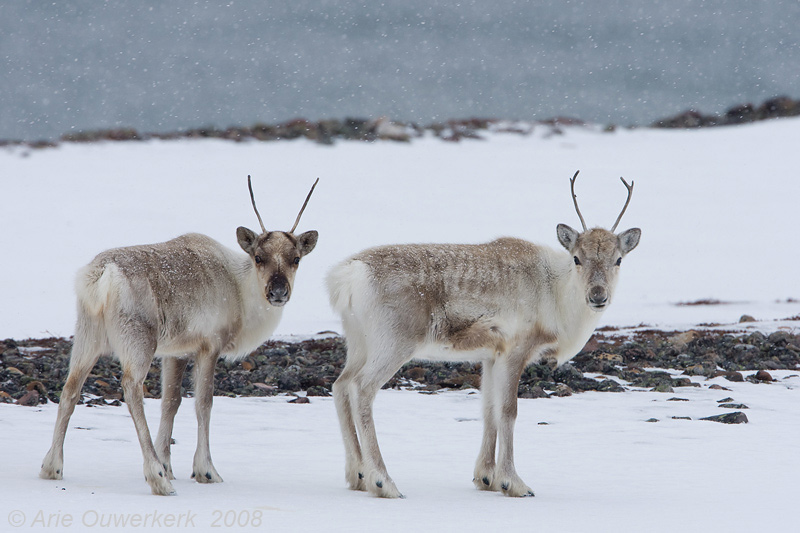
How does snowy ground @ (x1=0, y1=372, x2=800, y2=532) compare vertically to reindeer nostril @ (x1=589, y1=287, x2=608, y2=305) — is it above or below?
below

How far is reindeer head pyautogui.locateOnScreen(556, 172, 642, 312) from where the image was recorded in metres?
7.07

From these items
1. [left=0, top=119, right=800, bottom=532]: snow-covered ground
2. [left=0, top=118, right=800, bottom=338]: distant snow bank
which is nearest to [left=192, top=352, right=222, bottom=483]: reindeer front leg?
[left=0, top=119, right=800, bottom=532]: snow-covered ground

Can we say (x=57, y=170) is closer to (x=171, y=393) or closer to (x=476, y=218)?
(x=476, y=218)

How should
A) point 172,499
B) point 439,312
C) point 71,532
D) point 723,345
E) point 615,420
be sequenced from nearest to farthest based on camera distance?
point 71,532, point 172,499, point 439,312, point 615,420, point 723,345

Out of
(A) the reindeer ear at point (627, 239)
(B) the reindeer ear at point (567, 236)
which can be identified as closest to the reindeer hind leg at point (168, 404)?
(B) the reindeer ear at point (567, 236)

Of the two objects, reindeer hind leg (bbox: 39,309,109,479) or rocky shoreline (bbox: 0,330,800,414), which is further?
rocky shoreline (bbox: 0,330,800,414)

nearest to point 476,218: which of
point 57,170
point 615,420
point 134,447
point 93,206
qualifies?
point 93,206

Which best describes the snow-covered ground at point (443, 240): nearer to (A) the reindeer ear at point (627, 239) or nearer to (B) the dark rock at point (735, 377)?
(B) the dark rock at point (735, 377)

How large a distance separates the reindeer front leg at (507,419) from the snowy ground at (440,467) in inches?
7.5

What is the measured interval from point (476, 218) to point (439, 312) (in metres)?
23.2

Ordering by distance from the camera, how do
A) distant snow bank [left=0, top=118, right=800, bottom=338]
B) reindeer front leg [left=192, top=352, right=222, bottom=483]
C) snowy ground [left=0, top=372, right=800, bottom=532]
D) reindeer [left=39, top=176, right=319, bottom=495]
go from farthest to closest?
distant snow bank [left=0, top=118, right=800, bottom=338]
reindeer front leg [left=192, top=352, right=222, bottom=483]
reindeer [left=39, top=176, right=319, bottom=495]
snowy ground [left=0, top=372, right=800, bottom=532]

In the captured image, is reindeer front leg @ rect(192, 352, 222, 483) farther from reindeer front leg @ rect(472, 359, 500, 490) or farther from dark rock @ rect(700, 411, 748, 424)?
dark rock @ rect(700, 411, 748, 424)

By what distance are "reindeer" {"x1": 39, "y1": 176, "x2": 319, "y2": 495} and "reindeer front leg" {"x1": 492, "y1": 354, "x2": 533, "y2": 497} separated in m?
1.72

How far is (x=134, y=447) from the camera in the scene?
26.3ft
